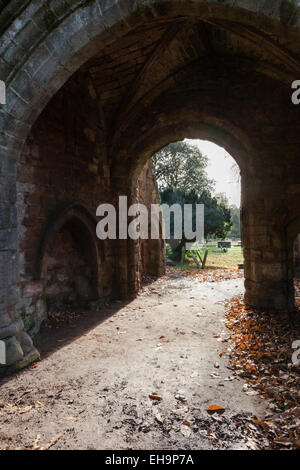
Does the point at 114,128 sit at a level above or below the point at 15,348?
above

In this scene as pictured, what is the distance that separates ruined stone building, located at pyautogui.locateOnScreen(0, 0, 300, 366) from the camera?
2.73 m

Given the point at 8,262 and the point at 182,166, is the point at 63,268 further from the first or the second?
the point at 182,166

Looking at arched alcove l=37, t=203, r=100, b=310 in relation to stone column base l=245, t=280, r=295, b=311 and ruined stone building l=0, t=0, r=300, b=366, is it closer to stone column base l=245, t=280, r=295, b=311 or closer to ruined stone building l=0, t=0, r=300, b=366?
ruined stone building l=0, t=0, r=300, b=366

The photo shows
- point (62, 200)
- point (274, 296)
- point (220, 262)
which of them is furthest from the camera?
point (220, 262)

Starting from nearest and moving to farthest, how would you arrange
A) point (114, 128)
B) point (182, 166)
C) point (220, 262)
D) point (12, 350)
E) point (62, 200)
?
point (12, 350) < point (62, 200) < point (114, 128) < point (220, 262) < point (182, 166)

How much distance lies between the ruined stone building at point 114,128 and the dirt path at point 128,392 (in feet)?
1.84

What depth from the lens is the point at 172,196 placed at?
1778 centimetres

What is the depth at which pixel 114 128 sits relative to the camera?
6.94 metres

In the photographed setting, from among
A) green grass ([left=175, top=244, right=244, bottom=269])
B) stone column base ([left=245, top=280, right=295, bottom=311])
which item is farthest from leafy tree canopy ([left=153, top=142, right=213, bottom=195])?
stone column base ([left=245, top=280, right=295, bottom=311])

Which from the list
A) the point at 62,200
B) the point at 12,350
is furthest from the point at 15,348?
the point at 62,200

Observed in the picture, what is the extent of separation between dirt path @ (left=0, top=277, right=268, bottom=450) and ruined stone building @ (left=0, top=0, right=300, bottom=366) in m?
0.56

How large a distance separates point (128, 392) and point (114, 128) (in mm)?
6257
